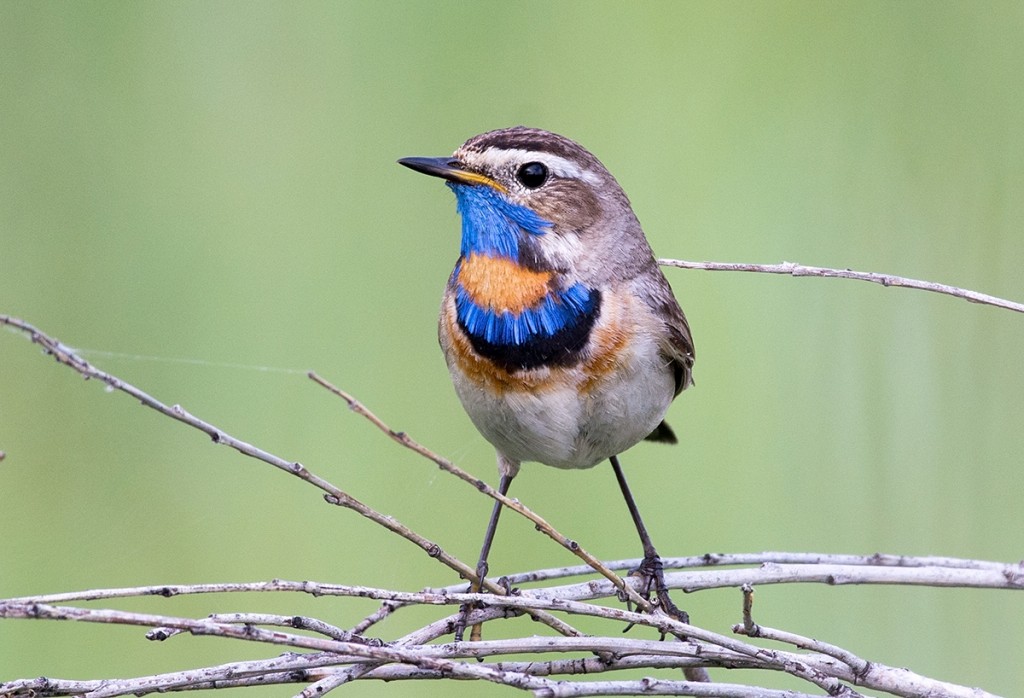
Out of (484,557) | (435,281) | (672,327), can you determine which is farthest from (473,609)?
(435,281)

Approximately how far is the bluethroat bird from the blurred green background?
1.01 m

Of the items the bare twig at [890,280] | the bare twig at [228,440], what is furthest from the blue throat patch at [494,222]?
the bare twig at [228,440]

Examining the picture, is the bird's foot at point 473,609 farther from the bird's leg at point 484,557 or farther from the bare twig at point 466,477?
the bare twig at point 466,477

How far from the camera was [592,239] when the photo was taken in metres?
3.06

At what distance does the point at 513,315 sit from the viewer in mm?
2908

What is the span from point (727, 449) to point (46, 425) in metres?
2.20

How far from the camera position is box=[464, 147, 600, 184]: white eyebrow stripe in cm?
287

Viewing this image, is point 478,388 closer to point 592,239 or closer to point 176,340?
point 592,239

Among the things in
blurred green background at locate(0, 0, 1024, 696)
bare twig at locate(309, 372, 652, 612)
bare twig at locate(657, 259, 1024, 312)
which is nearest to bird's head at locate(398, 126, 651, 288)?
bare twig at locate(657, 259, 1024, 312)

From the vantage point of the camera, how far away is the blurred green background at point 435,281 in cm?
377

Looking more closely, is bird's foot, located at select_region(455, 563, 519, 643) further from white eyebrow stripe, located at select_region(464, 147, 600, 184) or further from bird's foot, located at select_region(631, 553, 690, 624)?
white eyebrow stripe, located at select_region(464, 147, 600, 184)

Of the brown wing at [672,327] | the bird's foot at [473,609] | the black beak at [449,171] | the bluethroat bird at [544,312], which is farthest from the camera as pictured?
the brown wing at [672,327]

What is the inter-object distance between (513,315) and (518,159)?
1.17ft

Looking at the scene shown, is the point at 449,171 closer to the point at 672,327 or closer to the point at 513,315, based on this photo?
the point at 513,315
